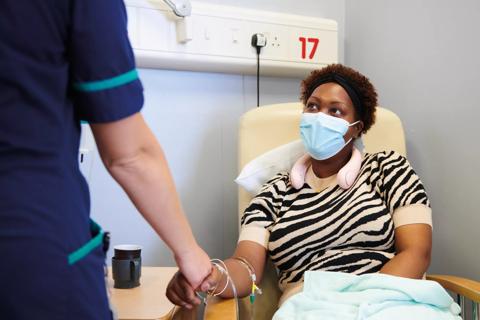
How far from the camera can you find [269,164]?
6.12 ft

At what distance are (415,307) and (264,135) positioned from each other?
32.3 inches

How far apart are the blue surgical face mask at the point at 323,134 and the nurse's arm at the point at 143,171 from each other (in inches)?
34.3

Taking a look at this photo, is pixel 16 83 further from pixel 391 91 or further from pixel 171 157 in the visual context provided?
pixel 391 91

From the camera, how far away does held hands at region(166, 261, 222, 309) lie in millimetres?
1060

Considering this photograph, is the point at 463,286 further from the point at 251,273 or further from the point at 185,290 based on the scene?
the point at 185,290

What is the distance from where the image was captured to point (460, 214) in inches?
74.3

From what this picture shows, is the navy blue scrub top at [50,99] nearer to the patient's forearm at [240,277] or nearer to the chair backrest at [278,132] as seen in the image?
the patient's forearm at [240,277]

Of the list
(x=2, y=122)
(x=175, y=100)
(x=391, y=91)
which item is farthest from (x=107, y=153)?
(x=391, y=91)

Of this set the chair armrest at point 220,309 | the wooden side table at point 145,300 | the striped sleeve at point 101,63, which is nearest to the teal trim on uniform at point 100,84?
the striped sleeve at point 101,63

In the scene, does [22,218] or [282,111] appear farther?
[282,111]

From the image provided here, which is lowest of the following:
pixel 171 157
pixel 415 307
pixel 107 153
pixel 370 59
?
pixel 415 307

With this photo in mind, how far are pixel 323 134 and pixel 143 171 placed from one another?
38.0 inches

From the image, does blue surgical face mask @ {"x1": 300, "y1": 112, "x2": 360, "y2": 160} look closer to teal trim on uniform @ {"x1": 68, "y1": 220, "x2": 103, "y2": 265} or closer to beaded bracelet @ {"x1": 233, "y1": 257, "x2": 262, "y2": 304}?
beaded bracelet @ {"x1": 233, "y1": 257, "x2": 262, "y2": 304}

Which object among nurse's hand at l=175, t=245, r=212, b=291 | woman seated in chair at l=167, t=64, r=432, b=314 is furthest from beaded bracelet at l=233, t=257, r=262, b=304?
nurse's hand at l=175, t=245, r=212, b=291
